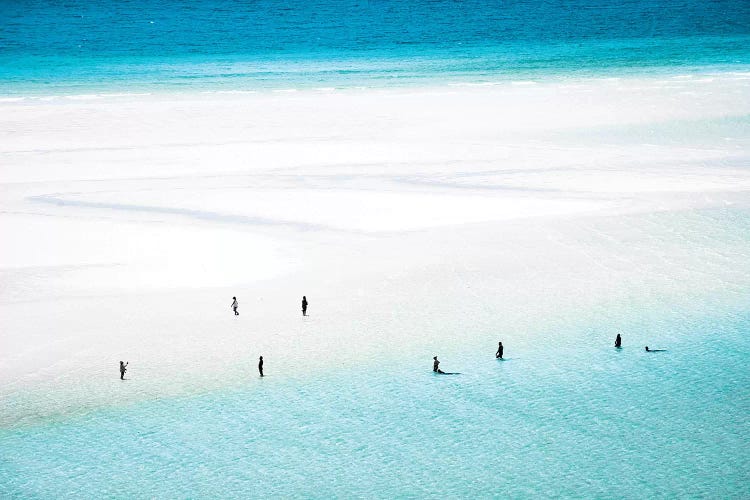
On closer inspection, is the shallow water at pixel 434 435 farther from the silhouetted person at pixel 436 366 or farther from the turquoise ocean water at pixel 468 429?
the silhouetted person at pixel 436 366

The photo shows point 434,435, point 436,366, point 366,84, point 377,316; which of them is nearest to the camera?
point 434,435

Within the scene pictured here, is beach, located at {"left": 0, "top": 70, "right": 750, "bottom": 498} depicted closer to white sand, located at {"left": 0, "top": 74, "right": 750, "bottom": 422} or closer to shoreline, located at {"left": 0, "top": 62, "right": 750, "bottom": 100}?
white sand, located at {"left": 0, "top": 74, "right": 750, "bottom": 422}

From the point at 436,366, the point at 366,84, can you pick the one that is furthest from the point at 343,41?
the point at 436,366

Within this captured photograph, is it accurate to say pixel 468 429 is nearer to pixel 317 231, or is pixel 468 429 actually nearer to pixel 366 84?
pixel 317 231

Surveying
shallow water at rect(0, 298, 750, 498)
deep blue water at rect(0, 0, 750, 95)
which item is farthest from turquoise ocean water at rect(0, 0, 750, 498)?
deep blue water at rect(0, 0, 750, 95)

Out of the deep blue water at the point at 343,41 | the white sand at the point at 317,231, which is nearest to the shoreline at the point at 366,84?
the deep blue water at the point at 343,41

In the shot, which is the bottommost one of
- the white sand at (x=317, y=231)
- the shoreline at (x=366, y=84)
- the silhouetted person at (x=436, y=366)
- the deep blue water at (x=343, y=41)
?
the silhouetted person at (x=436, y=366)
